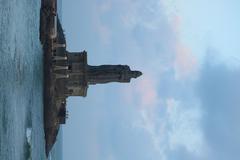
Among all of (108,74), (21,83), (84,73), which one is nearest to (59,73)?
(84,73)

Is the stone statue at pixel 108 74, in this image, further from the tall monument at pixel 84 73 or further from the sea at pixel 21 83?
the sea at pixel 21 83

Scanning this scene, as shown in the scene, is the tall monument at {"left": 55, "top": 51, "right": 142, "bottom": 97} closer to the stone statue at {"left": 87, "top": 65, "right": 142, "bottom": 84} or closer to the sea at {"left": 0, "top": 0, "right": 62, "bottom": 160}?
the stone statue at {"left": 87, "top": 65, "right": 142, "bottom": 84}

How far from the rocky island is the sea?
3.80 feet

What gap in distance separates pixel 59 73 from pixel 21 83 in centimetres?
1638

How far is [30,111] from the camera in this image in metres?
70.1

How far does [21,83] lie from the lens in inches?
2498

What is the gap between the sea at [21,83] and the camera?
5403cm

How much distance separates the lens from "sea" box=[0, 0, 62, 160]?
54031 millimetres

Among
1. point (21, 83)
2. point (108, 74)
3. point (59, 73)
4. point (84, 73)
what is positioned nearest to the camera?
point (21, 83)

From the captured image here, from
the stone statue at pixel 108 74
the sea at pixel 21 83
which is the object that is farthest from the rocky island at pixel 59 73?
the sea at pixel 21 83

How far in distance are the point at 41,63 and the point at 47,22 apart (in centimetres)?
512

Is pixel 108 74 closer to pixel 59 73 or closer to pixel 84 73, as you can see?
pixel 84 73

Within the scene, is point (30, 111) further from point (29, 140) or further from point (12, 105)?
point (12, 105)

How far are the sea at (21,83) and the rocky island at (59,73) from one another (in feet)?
3.80
